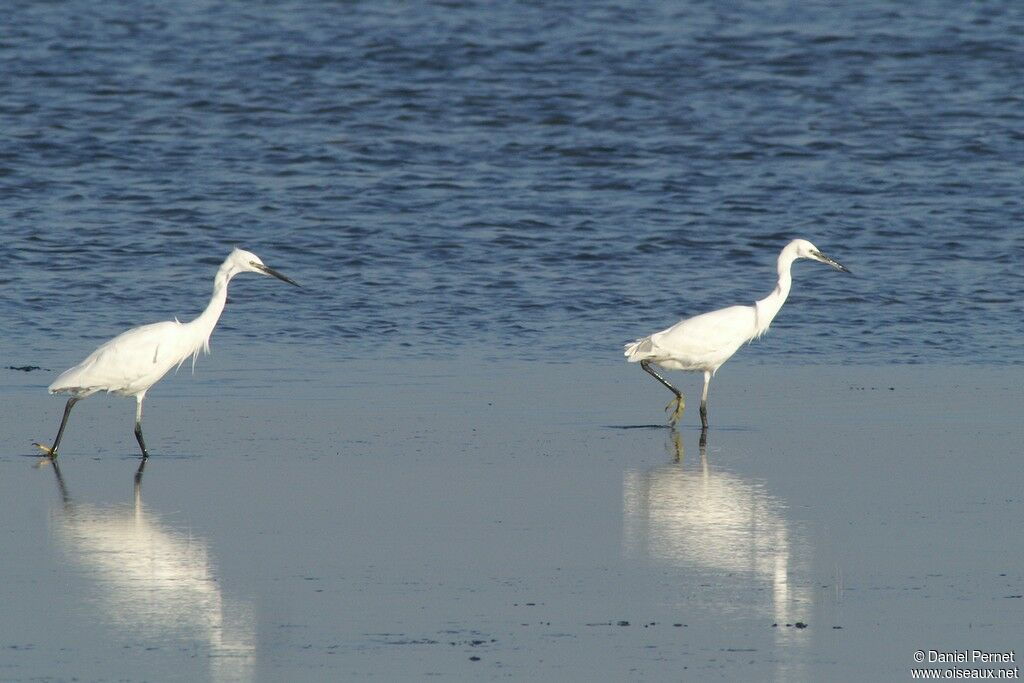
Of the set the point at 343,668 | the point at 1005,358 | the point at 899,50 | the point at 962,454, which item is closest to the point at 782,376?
the point at 1005,358

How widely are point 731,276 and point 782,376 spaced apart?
161 inches

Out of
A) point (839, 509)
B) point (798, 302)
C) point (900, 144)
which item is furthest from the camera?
point (900, 144)

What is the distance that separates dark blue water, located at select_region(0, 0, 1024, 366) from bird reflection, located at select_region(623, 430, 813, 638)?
4.13 meters

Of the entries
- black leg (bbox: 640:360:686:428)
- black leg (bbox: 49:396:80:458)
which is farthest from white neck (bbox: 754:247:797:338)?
black leg (bbox: 49:396:80:458)

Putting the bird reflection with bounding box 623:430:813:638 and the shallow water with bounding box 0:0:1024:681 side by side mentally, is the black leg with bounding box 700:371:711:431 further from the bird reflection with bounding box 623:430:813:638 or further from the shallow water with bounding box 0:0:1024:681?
the bird reflection with bounding box 623:430:813:638

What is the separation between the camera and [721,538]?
7172 millimetres

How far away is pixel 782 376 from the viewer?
11734 mm

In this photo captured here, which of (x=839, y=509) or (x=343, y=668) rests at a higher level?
(x=343, y=668)

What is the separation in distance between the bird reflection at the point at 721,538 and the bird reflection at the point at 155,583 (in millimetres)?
1636

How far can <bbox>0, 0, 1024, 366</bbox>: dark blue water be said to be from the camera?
14000mm

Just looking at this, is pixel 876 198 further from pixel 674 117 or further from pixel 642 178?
pixel 674 117

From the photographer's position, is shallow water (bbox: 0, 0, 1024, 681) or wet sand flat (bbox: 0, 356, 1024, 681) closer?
wet sand flat (bbox: 0, 356, 1024, 681)

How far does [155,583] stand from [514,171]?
550 inches

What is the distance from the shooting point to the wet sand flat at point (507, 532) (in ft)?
18.6
